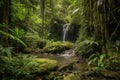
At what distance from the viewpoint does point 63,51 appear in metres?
11.1

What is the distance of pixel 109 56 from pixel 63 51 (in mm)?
4524

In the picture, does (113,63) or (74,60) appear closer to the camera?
(113,63)

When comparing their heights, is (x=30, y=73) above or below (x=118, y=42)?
below

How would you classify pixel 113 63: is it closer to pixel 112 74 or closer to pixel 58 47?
pixel 112 74

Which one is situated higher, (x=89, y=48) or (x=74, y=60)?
(x=89, y=48)

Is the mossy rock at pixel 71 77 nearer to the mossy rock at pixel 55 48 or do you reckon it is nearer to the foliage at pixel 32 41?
the foliage at pixel 32 41

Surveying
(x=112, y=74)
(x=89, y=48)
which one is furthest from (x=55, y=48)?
→ (x=112, y=74)

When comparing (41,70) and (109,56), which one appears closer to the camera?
(41,70)

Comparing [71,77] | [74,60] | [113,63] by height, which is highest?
[113,63]

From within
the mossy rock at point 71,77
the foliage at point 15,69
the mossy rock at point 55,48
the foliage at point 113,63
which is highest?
the foliage at point 15,69

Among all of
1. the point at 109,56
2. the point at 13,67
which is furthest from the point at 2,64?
the point at 109,56

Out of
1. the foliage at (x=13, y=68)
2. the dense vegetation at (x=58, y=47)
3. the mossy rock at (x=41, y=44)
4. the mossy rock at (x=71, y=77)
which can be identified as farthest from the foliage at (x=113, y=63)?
the mossy rock at (x=41, y=44)

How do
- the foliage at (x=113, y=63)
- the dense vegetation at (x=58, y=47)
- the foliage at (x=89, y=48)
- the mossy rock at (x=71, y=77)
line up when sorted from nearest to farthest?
1. the dense vegetation at (x=58, y=47)
2. the mossy rock at (x=71, y=77)
3. the foliage at (x=113, y=63)
4. the foliage at (x=89, y=48)

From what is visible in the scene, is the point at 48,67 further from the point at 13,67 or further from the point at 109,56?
the point at 109,56
